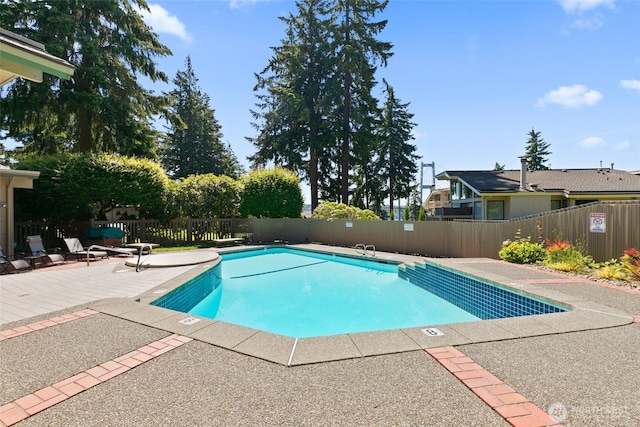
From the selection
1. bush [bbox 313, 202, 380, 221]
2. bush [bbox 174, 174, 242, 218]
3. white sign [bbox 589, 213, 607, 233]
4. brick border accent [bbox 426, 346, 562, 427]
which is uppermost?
bush [bbox 174, 174, 242, 218]

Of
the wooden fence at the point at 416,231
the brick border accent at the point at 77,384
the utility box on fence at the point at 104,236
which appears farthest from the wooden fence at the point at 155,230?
the brick border accent at the point at 77,384

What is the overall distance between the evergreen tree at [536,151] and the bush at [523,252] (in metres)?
45.8

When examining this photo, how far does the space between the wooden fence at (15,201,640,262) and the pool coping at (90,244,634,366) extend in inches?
176

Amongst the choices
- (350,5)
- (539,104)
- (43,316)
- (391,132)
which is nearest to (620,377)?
(43,316)

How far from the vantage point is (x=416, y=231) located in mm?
13688

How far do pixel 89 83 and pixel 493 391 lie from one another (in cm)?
2320

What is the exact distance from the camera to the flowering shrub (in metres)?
6.89

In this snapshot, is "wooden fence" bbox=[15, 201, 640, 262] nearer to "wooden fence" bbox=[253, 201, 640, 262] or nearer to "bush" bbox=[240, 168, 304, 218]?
"wooden fence" bbox=[253, 201, 640, 262]

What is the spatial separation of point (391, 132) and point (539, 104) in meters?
20.3

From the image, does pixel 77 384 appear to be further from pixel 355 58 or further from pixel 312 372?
pixel 355 58

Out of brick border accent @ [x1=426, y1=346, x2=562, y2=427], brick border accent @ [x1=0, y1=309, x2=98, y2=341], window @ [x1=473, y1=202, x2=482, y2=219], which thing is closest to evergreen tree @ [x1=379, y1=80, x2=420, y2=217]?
window @ [x1=473, y1=202, x2=482, y2=219]

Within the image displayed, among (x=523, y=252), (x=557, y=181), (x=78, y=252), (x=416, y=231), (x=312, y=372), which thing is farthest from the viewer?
(x=557, y=181)

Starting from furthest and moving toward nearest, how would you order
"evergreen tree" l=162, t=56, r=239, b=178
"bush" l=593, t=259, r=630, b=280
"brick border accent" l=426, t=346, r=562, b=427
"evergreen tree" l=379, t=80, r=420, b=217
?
"evergreen tree" l=162, t=56, r=239, b=178
"evergreen tree" l=379, t=80, r=420, b=217
"bush" l=593, t=259, r=630, b=280
"brick border accent" l=426, t=346, r=562, b=427

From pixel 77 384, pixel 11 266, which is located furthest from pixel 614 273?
pixel 11 266
